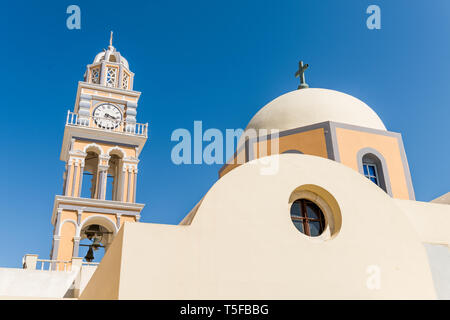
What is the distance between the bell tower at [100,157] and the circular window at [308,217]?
10.6 metres

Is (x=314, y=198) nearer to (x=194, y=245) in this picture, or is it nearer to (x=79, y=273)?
(x=194, y=245)

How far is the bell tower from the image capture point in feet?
52.6

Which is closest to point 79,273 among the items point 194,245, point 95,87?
point 194,245

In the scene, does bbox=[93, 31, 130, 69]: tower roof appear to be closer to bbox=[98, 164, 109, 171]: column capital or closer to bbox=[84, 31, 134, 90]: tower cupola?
bbox=[84, 31, 134, 90]: tower cupola

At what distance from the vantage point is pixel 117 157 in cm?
1864

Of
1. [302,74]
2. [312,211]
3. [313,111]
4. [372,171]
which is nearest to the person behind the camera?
[312,211]

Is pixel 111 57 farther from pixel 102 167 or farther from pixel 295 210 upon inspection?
pixel 295 210

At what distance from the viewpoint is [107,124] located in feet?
59.8

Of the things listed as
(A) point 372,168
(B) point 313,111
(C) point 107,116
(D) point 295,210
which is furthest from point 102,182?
(D) point 295,210

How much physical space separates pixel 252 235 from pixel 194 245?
82cm

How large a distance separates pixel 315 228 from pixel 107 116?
13.6m

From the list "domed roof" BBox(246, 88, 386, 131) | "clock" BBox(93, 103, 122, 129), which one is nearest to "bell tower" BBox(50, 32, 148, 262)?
"clock" BBox(93, 103, 122, 129)

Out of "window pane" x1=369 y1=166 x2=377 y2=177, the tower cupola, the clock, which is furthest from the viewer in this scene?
the tower cupola

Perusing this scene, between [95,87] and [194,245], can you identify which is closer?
[194,245]
